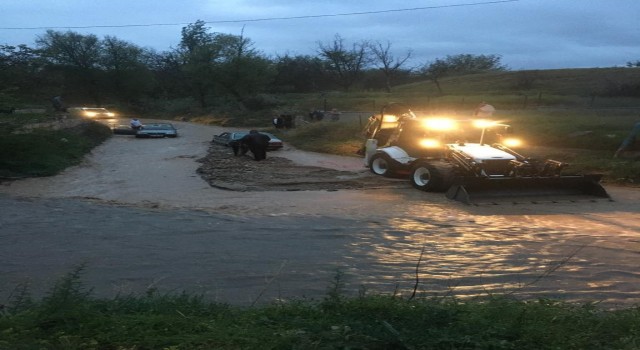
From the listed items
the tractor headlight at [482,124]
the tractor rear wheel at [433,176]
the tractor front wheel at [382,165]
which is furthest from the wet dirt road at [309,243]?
the tractor headlight at [482,124]

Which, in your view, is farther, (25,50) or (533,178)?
(25,50)

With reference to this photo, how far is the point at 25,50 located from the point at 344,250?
61.6ft

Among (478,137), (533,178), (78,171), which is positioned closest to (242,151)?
(78,171)

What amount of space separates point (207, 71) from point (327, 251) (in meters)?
63.0

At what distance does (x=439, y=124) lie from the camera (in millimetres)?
20438

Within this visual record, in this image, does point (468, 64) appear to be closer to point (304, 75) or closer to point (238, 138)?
point (304, 75)

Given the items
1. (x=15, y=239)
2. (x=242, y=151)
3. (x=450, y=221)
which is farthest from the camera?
(x=242, y=151)

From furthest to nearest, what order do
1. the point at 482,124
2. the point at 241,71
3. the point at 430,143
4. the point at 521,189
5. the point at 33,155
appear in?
the point at 241,71 < the point at 33,155 < the point at 430,143 < the point at 482,124 < the point at 521,189

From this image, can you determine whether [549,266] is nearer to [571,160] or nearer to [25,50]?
[571,160]

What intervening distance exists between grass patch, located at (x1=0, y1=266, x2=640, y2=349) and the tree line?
179 feet

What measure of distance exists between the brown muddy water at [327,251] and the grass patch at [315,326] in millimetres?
1227

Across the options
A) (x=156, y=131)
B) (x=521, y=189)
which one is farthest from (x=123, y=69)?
(x=521, y=189)

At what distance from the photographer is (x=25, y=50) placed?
24.4m

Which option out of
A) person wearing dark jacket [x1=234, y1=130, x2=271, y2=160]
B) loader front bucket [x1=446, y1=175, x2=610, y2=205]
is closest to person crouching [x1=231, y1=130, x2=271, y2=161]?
person wearing dark jacket [x1=234, y1=130, x2=271, y2=160]
